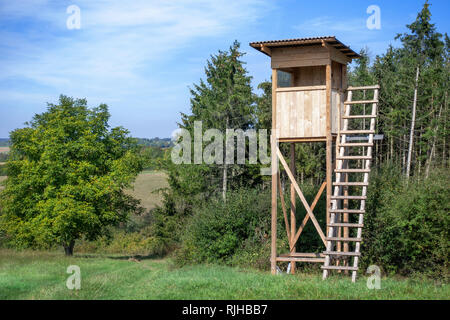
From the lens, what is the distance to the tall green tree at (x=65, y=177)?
2619 centimetres

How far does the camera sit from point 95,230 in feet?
96.7

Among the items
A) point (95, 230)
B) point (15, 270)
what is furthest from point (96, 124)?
point (15, 270)

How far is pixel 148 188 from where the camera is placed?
222 feet

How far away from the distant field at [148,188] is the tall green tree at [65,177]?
28.4m

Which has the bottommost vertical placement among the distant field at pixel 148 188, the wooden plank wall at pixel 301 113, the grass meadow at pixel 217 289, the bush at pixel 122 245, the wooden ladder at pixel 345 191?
the bush at pixel 122 245

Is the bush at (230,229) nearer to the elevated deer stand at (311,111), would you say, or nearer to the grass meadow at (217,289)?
the elevated deer stand at (311,111)

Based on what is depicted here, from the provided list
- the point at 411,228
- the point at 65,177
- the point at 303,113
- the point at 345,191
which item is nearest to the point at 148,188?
the point at 65,177

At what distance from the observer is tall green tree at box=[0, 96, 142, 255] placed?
85.9 feet

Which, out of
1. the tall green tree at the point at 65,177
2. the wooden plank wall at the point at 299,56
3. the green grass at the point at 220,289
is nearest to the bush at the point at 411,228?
the green grass at the point at 220,289

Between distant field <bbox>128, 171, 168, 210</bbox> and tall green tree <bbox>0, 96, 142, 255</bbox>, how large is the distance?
2842 cm

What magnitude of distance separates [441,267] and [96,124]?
2122 cm

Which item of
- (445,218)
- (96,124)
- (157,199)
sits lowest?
(157,199)
